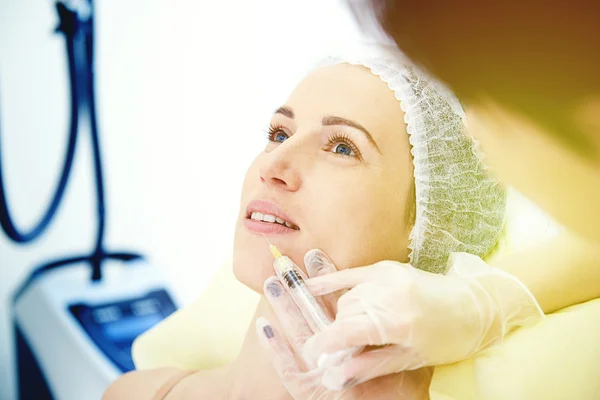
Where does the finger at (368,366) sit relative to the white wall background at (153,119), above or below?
below

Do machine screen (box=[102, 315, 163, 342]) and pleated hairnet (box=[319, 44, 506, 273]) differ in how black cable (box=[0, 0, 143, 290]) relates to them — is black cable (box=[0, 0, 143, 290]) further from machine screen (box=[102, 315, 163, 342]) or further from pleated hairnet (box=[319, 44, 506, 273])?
pleated hairnet (box=[319, 44, 506, 273])

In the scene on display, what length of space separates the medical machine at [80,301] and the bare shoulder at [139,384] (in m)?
0.08

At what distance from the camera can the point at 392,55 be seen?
3.71 ft

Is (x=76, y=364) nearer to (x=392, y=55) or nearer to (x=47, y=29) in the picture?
(x=47, y=29)

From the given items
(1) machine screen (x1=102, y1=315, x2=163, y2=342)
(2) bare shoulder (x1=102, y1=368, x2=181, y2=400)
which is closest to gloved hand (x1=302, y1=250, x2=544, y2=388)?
(2) bare shoulder (x1=102, y1=368, x2=181, y2=400)

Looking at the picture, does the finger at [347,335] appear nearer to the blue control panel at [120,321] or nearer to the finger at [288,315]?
the finger at [288,315]

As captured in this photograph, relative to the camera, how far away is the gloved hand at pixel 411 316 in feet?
2.77

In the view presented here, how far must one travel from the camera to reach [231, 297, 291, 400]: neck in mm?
1069

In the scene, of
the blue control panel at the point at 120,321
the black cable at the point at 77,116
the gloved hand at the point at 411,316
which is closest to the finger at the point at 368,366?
the gloved hand at the point at 411,316

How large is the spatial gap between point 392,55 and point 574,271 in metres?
0.53

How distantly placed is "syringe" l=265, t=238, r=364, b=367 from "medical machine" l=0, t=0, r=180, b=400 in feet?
2.12

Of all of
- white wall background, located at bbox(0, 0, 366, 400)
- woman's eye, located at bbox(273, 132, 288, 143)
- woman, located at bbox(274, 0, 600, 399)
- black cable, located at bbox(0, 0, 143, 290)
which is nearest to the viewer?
woman, located at bbox(274, 0, 600, 399)

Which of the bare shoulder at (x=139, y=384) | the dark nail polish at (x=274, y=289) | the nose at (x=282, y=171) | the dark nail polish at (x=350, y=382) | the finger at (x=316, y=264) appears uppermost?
the nose at (x=282, y=171)

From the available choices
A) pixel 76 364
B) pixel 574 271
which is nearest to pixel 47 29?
pixel 76 364
